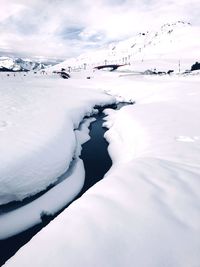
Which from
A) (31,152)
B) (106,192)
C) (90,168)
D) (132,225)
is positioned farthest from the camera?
(90,168)

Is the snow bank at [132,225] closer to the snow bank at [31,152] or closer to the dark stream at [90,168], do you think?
the dark stream at [90,168]

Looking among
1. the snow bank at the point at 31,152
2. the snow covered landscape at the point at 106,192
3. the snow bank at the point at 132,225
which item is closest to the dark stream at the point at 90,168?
the snow covered landscape at the point at 106,192

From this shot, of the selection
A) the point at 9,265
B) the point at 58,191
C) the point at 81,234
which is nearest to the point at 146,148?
the point at 58,191

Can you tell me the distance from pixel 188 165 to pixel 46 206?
3206mm

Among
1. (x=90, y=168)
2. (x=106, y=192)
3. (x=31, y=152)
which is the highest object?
(x=106, y=192)

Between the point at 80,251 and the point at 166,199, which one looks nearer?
the point at 80,251

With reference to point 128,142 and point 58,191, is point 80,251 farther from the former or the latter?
point 128,142

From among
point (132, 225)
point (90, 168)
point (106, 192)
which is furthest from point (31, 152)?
point (132, 225)

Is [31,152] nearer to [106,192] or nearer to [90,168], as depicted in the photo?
[90,168]

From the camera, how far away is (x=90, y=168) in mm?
9555

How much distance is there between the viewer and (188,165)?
589cm

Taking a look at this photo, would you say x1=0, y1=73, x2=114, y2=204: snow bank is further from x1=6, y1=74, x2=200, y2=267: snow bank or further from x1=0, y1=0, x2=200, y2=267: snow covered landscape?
x1=6, y1=74, x2=200, y2=267: snow bank

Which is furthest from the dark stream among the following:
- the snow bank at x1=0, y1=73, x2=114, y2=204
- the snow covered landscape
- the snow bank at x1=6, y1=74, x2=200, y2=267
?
the snow bank at x1=6, y1=74, x2=200, y2=267

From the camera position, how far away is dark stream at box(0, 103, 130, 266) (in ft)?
18.2
